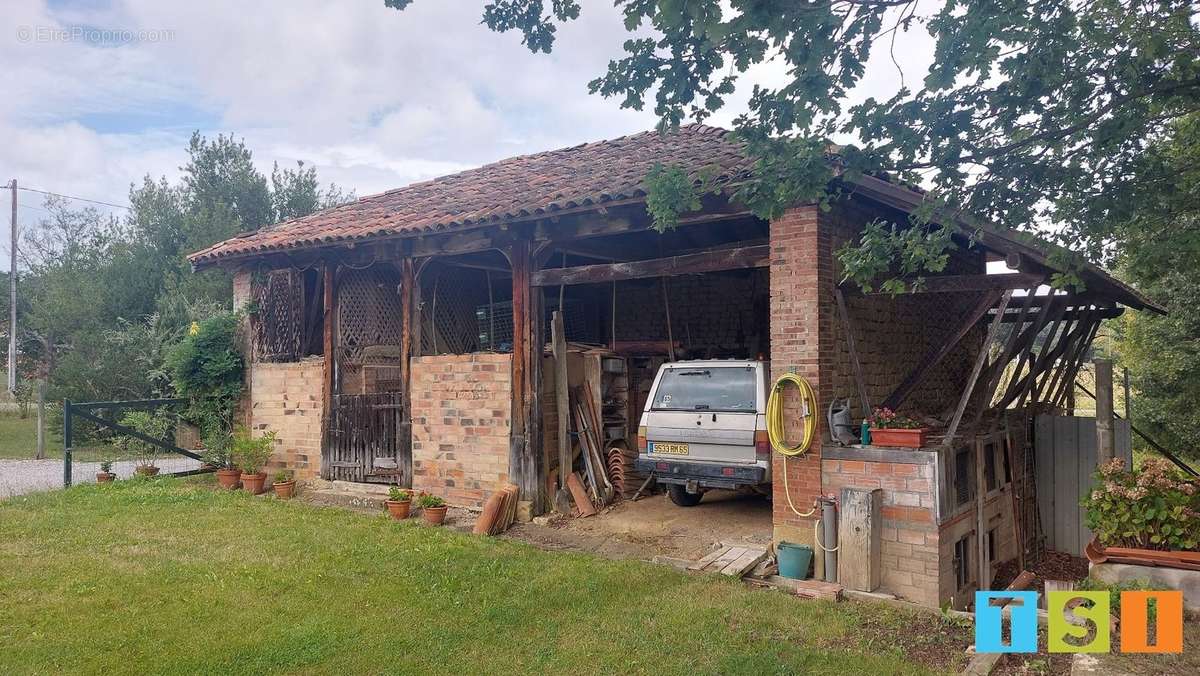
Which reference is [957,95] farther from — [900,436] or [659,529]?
[659,529]

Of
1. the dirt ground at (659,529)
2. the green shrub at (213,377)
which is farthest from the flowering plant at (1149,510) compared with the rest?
the green shrub at (213,377)

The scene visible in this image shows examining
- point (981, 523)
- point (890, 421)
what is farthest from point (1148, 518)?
point (981, 523)

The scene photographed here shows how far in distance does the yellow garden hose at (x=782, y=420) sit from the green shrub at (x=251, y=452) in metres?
7.52

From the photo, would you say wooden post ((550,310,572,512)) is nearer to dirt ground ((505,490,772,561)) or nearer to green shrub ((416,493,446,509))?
dirt ground ((505,490,772,561))

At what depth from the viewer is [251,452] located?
34.1 ft

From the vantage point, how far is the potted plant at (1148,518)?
182 inches

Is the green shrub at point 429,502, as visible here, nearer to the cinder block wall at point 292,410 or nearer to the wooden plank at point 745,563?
the cinder block wall at point 292,410

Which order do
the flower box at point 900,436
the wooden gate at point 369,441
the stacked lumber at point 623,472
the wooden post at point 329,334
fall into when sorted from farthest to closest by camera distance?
the wooden post at point 329,334
the wooden gate at point 369,441
the stacked lumber at point 623,472
the flower box at point 900,436

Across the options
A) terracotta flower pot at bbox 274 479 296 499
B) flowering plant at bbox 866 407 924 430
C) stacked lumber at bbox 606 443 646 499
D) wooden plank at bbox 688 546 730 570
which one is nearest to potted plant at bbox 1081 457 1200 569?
flowering plant at bbox 866 407 924 430

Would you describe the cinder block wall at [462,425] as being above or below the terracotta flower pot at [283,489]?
above

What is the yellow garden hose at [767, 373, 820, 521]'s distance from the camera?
636cm

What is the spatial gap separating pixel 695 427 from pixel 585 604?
111 inches

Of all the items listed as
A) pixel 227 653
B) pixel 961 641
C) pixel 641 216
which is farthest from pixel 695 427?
pixel 227 653

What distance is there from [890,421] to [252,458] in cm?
861
